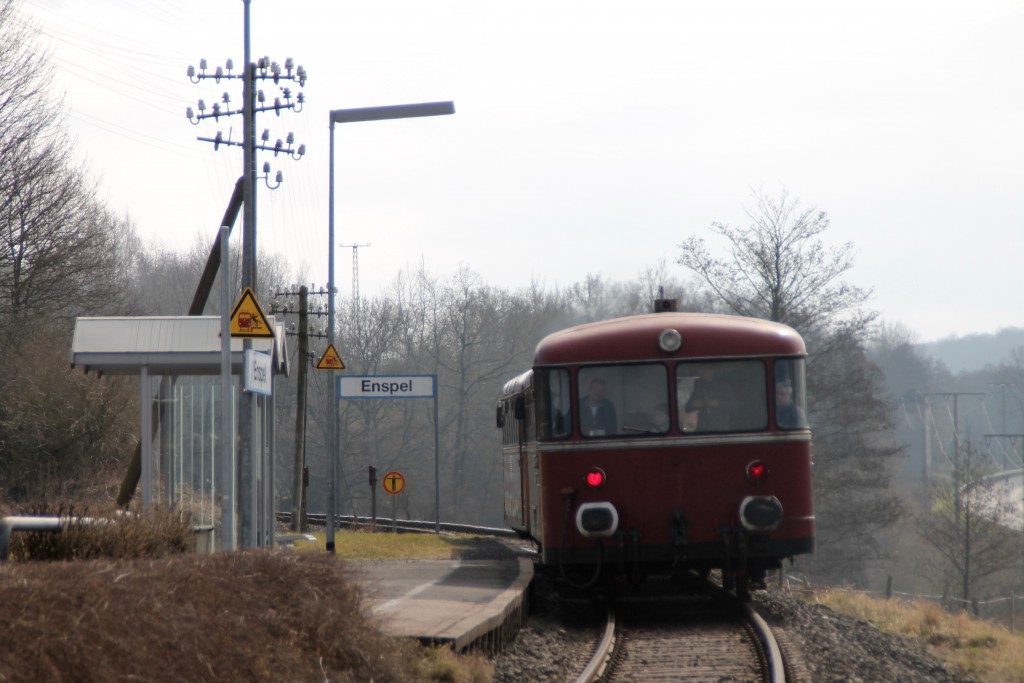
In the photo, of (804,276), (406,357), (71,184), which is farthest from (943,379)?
(71,184)

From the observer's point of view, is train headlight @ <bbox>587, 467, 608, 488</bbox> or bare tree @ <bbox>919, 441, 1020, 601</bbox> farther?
bare tree @ <bbox>919, 441, 1020, 601</bbox>

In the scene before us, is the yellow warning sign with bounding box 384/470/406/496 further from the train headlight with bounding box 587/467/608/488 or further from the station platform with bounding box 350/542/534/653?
the train headlight with bounding box 587/467/608/488

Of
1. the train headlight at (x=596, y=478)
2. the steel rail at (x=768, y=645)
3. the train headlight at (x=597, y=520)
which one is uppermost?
the train headlight at (x=596, y=478)

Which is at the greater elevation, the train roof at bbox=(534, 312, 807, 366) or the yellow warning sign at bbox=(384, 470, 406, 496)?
the train roof at bbox=(534, 312, 807, 366)

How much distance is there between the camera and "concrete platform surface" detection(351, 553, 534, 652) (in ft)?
28.2

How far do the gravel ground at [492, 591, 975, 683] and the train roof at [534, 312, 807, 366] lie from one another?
270 centimetres

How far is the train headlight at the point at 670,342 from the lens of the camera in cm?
1252

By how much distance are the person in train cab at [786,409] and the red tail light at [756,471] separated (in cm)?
48

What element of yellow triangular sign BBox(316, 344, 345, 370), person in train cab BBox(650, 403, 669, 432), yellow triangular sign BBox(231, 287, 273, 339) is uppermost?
yellow triangular sign BBox(316, 344, 345, 370)

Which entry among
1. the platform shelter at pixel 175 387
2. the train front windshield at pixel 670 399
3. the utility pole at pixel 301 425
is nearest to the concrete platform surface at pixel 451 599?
the train front windshield at pixel 670 399

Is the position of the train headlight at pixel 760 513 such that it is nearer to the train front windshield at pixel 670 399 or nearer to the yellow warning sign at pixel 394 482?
the train front windshield at pixel 670 399

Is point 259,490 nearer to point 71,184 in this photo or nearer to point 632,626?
point 632,626

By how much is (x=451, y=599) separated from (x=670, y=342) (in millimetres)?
3408

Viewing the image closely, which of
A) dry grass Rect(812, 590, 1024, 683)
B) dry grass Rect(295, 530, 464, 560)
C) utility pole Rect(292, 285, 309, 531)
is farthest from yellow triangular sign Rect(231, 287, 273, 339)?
utility pole Rect(292, 285, 309, 531)
